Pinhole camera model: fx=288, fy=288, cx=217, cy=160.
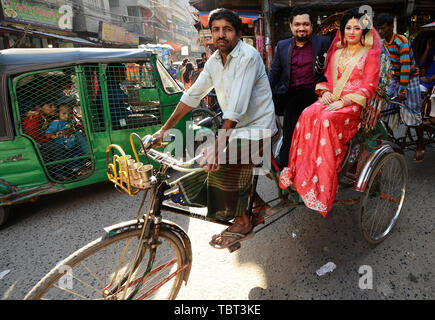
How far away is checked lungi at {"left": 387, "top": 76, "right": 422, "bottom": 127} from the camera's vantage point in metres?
3.59

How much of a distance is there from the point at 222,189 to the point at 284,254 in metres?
1.04

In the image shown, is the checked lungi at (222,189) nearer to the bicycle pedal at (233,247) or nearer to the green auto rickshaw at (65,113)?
the bicycle pedal at (233,247)

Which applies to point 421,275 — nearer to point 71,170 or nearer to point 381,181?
point 381,181

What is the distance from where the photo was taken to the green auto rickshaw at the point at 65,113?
3.20m

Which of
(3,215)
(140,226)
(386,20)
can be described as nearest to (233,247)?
(140,226)

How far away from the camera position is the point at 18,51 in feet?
10.7

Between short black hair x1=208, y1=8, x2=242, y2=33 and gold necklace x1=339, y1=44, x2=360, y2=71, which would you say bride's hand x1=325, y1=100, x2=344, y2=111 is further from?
short black hair x1=208, y1=8, x2=242, y2=33

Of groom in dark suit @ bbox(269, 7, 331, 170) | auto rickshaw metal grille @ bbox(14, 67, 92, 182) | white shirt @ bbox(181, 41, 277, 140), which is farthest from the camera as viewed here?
auto rickshaw metal grille @ bbox(14, 67, 92, 182)

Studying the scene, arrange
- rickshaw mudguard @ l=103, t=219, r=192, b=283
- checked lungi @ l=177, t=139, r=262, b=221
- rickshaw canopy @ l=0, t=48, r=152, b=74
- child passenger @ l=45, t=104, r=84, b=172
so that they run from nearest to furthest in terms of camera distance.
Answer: rickshaw mudguard @ l=103, t=219, r=192, b=283 < checked lungi @ l=177, t=139, r=262, b=221 < rickshaw canopy @ l=0, t=48, r=152, b=74 < child passenger @ l=45, t=104, r=84, b=172

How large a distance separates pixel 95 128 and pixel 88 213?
1.08 metres

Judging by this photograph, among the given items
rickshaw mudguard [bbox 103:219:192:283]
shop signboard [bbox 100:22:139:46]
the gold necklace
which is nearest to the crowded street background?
the gold necklace

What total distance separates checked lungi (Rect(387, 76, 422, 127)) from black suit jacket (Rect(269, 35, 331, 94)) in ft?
4.71

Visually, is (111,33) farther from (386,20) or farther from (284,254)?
(284,254)

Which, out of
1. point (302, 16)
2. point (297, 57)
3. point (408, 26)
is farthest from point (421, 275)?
point (408, 26)
